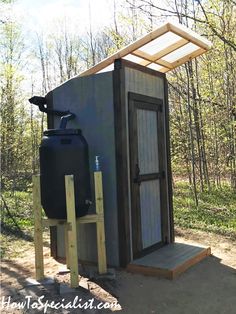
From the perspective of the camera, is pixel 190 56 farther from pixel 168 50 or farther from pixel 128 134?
pixel 128 134

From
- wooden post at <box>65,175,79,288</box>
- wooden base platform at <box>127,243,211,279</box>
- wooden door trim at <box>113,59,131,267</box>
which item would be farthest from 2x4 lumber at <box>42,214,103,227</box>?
wooden base platform at <box>127,243,211,279</box>

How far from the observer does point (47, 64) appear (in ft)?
52.4

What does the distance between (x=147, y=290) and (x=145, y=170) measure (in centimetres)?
149

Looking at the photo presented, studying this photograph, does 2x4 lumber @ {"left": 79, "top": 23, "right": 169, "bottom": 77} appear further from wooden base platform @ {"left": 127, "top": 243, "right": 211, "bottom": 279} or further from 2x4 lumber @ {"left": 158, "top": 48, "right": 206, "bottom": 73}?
wooden base platform @ {"left": 127, "top": 243, "right": 211, "bottom": 279}

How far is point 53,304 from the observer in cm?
326

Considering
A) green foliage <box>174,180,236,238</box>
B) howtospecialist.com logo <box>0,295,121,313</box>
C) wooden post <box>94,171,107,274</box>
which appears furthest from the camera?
green foliage <box>174,180,236,238</box>

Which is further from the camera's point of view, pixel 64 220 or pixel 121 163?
pixel 121 163

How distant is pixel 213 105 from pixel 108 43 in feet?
24.0

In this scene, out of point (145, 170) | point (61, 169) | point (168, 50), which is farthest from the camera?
point (168, 50)

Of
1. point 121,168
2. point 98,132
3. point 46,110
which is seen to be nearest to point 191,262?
point 121,168

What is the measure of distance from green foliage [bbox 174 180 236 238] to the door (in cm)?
166

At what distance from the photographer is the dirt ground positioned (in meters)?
3.38

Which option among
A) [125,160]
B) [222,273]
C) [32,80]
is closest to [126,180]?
[125,160]

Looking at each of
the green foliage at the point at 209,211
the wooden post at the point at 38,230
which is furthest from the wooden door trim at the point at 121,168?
the green foliage at the point at 209,211
